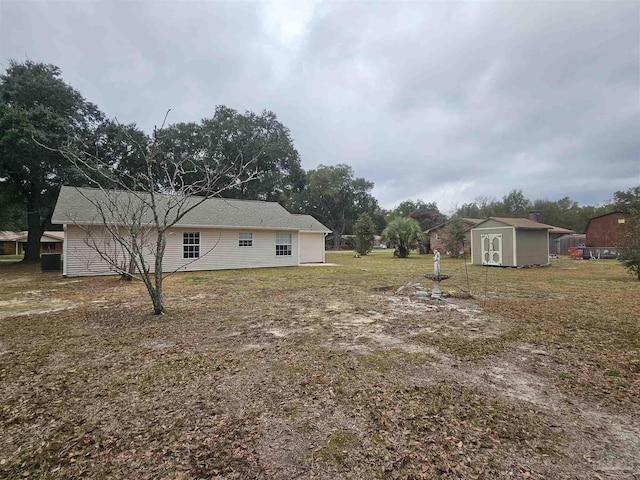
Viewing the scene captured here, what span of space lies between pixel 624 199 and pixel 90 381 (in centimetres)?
4517

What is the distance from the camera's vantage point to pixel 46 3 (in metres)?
10.8

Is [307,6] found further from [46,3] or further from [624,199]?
[624,199]

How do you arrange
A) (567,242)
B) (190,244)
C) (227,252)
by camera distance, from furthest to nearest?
(567,242), (227,252), (190,244)

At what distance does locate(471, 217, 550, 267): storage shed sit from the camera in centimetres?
1600

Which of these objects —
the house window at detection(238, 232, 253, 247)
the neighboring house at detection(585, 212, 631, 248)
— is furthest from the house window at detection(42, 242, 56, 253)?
the neighboring house at detection(585, 212, 631, 248)

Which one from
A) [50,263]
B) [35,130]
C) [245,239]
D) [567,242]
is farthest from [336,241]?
[35,130]

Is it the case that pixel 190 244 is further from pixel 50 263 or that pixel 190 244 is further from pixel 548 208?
pixel 548 208

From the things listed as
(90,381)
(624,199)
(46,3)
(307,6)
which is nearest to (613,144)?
(624,199)

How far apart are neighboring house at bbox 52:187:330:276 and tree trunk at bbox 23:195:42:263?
7946mm

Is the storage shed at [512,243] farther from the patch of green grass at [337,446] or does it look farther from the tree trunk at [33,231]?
the tree trunk at [33,231]

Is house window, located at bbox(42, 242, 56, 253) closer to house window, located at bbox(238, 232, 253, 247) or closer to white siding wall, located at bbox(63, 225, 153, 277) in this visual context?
white siding wall, located at bbox(63, 225, 153, 277)

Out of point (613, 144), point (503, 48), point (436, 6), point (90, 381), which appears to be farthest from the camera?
point (613, 144)

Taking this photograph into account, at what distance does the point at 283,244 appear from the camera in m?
17.2

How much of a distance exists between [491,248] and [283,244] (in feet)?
39.1
